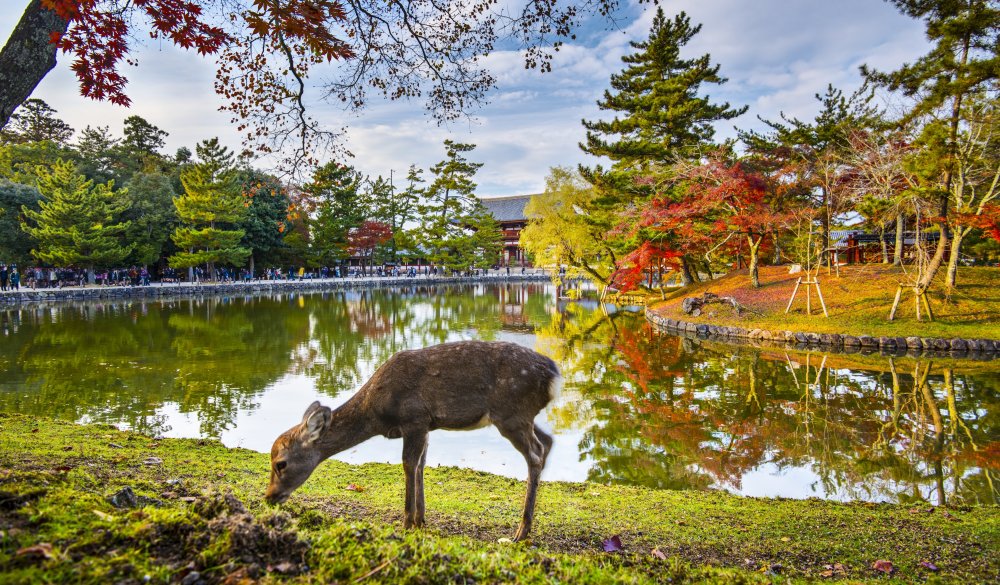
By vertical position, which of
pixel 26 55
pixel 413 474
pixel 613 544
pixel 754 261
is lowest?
pixel 613 544

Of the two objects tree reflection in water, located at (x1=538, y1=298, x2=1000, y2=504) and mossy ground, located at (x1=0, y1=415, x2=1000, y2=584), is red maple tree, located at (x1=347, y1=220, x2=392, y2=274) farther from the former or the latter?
mossy ground, located at (x1=0, y1=415, x2=1000, y2=584)

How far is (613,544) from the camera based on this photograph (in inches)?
160

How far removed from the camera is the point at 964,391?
11.3m

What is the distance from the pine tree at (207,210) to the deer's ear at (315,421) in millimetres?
40239

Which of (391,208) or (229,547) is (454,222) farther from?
(229,547)

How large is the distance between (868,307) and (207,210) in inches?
1651

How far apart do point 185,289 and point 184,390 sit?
30.5 meters

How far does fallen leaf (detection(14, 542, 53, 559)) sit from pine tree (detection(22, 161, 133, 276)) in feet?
128

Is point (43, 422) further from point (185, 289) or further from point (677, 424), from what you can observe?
point (185, 289)

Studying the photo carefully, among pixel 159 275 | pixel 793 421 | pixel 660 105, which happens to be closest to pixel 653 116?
pixel 660 105

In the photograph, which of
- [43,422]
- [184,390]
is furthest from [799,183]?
[43,422]

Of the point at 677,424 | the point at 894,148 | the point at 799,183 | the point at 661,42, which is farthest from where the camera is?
the point at 661,42

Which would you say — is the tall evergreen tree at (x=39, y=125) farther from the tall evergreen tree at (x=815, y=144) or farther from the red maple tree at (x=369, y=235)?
the tall evergreen tree at (x=815, y=144)

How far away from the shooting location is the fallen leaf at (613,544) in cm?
397
